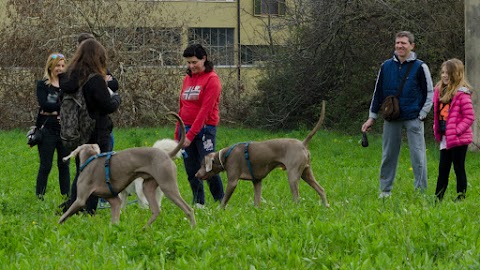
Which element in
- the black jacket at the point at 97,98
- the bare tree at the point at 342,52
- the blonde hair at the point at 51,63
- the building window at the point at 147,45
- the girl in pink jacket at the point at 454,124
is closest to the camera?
the black jacket at the point at 97,98

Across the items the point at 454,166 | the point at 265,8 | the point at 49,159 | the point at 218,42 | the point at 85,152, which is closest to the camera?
the point at 85,152

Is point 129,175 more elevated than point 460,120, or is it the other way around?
point 460,120

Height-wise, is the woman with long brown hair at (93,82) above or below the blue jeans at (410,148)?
above

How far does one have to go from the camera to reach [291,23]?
22672 mm

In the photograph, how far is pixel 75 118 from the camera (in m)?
8.27

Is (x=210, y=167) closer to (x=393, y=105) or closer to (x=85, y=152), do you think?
(x=85, y=152)

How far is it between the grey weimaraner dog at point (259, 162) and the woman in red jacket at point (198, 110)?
31cm

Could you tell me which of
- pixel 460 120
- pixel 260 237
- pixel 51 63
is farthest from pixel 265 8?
pixel 260 237

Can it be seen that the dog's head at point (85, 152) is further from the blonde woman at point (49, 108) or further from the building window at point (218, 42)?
the building window at point (218, 42)

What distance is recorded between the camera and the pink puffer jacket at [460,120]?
31.6 ft

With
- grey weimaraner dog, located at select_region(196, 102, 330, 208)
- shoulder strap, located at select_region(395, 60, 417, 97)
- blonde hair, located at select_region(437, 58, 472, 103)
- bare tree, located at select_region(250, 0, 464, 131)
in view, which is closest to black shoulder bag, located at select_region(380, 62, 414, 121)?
shoulder strap, located at select_region(395, 60, 417, 97)

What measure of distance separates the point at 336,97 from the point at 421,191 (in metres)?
12.7

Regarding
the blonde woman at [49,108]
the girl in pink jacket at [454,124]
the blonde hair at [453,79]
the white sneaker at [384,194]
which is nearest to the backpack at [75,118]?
the blonde woman at [49,108]

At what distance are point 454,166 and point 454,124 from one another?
1.69ft
